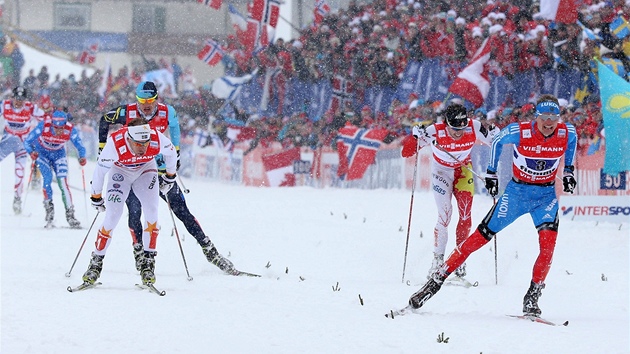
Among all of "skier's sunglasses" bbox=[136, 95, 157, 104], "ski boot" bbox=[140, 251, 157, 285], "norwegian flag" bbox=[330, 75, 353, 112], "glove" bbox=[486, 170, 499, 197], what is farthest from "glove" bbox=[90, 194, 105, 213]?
"norwegian flag" bbox=[330, 75, 353, 112]

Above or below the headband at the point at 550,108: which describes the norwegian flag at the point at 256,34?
above

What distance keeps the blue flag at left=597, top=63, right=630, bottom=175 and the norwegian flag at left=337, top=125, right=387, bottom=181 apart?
6.12 m

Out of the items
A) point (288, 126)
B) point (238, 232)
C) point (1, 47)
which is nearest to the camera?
point (238, 232)

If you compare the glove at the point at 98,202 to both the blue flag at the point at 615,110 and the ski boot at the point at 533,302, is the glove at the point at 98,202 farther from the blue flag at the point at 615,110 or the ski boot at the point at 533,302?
the blue flag at the point at 615,110

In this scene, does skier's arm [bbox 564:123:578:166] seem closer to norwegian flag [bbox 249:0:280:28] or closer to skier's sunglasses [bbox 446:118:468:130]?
skier's sunglasses [bbox 446:118:468:130]

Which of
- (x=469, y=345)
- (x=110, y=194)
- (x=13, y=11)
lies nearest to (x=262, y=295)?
(x=110, y=194)

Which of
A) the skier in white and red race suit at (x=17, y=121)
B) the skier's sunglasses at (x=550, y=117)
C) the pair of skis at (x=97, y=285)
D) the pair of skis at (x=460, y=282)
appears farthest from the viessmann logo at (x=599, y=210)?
the skier in white and red race suit at (x=17, y=121)

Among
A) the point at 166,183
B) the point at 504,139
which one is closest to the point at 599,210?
the point at 504,139

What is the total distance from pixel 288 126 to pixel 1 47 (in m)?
25.6

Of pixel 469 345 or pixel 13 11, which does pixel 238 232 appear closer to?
pixel 469 345

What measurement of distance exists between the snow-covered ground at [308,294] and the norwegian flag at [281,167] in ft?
17.7

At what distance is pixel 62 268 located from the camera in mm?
10047

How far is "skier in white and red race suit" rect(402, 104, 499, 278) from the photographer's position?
31.2 feet

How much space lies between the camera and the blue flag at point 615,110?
1269 centimetres
